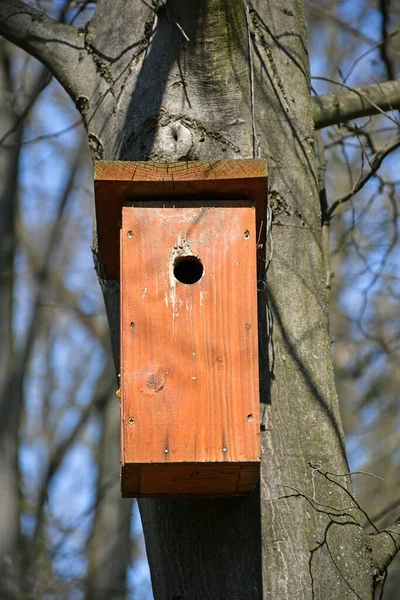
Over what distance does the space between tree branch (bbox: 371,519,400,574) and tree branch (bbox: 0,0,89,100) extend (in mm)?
1598

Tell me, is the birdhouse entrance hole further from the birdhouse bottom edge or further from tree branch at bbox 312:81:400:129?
tree branch at bbox 312:81:400:129

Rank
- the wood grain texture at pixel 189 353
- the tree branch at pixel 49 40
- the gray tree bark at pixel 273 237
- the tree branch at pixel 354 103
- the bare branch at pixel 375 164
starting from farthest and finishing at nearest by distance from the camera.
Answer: the bare branch at pixel 375 164, the tree branch at pixel 354 103, the tree branch at pixel 49 40, the gray tree bark at pixel 273 237, the wood grain texture at pixel 189 353

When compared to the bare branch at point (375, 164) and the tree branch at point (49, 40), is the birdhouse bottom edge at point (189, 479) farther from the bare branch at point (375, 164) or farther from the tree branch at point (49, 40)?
the bare branch at point (375, 164)

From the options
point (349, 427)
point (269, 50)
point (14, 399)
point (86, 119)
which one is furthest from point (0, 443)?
point (349, 427)

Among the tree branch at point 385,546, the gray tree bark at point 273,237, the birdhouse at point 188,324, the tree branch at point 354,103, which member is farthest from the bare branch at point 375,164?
the tree branch at point 385,546

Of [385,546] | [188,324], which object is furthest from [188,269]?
[385,546]

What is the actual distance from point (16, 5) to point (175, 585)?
6.28ft

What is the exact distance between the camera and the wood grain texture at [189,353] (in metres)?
2.06

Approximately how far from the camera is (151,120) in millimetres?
2537

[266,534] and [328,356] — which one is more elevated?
[328,356]

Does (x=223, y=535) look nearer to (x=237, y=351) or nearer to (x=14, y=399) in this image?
(x=237, y=351)

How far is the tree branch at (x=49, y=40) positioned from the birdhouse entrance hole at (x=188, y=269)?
81 cm

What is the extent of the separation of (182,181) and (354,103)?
1144 mm

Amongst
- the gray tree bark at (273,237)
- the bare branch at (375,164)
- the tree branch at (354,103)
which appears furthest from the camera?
the bare branch at (375,164)
